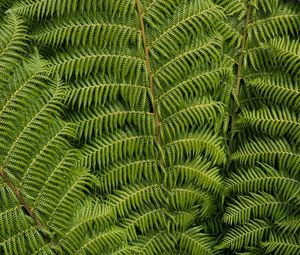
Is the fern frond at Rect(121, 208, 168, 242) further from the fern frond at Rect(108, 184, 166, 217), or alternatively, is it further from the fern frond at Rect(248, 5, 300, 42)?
the fern frond at Rect(248, 5, 300, 42)

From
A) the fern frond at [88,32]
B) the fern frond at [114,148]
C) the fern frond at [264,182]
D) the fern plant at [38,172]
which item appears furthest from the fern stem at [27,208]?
the fern frond at [264,182]

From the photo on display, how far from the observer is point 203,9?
2.37 metres

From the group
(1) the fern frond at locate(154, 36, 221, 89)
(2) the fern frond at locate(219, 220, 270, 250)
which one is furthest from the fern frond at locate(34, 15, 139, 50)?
(2) the fern frond at locate(219, 220, 270, 250)

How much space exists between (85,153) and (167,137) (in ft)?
1.75

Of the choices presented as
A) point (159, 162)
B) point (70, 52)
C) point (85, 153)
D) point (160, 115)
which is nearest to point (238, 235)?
point (159, 162)

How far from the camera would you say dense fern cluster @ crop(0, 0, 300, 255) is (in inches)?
86.8

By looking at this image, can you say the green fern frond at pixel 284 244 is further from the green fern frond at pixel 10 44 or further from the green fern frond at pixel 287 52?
the green fern frond at pixel 10 44

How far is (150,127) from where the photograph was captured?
253 centimetres

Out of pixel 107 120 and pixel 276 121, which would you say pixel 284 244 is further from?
pixel 107 120

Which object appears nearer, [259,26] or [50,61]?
[50,61]

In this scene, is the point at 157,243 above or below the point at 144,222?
below

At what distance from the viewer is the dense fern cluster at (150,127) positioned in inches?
86.8

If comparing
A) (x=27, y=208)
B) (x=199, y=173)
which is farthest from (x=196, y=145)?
(x=27, y=208)

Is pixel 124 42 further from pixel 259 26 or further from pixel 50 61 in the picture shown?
pixel 259 26
